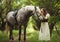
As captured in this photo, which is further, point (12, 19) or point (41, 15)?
point (12, 19)

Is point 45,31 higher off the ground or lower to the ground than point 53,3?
lower

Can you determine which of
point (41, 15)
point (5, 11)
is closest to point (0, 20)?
point (5, 11)

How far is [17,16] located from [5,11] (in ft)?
5.33

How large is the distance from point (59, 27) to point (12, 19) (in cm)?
235

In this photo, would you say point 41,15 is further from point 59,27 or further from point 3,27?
point 3,27

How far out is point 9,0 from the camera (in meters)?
8.41

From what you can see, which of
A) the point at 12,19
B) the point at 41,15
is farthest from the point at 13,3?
the point at 41,15

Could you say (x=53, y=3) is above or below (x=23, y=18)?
above

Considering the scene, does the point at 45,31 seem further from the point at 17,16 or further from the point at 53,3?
the point at 53,3

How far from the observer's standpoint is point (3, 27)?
29.9 ft

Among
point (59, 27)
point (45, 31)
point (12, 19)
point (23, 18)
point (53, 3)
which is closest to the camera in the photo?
point (45, 31)

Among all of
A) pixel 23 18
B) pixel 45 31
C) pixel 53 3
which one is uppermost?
pixel 53 3

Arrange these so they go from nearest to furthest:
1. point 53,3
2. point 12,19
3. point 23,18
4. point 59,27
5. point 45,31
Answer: point 45,31 → point 23,18 → point 12,19 → point 53,3 → point 59,27

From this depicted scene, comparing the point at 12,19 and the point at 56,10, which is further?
the point at 56,10
